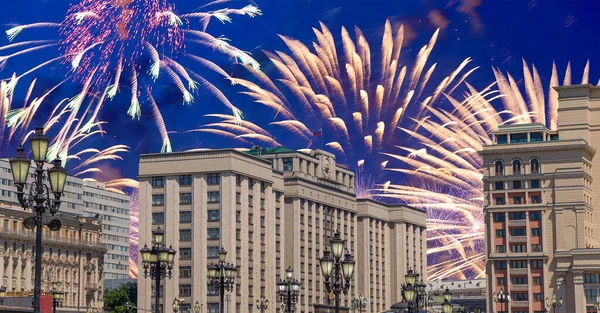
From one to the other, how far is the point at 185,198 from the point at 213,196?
3.66m

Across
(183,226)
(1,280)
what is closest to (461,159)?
(183,226)

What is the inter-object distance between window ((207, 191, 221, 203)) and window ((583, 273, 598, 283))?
43.0 m

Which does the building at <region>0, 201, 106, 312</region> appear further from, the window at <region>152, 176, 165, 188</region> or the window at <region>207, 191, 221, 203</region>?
the window at <region>207, 191, 221, 203</region>

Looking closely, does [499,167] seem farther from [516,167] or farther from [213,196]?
[213,196]

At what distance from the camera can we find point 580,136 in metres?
145

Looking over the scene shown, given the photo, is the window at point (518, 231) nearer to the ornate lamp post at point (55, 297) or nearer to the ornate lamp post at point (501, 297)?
the ornate lamp post at point (501, 297)

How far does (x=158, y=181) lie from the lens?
14088cm

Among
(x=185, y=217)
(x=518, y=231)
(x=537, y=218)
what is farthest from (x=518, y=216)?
(x=185, y=217)

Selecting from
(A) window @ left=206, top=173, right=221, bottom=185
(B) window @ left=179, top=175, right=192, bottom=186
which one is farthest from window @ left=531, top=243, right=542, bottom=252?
(B) window @ left=179, top=175, right=192, bottom=186

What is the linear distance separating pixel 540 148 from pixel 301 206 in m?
34.4

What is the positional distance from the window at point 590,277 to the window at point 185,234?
4573 cm

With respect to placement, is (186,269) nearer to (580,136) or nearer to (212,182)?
(212,182)

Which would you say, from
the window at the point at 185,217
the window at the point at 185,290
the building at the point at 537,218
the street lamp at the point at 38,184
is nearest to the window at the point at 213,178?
the window at the point at 185,217

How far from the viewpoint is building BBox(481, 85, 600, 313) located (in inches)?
5266
